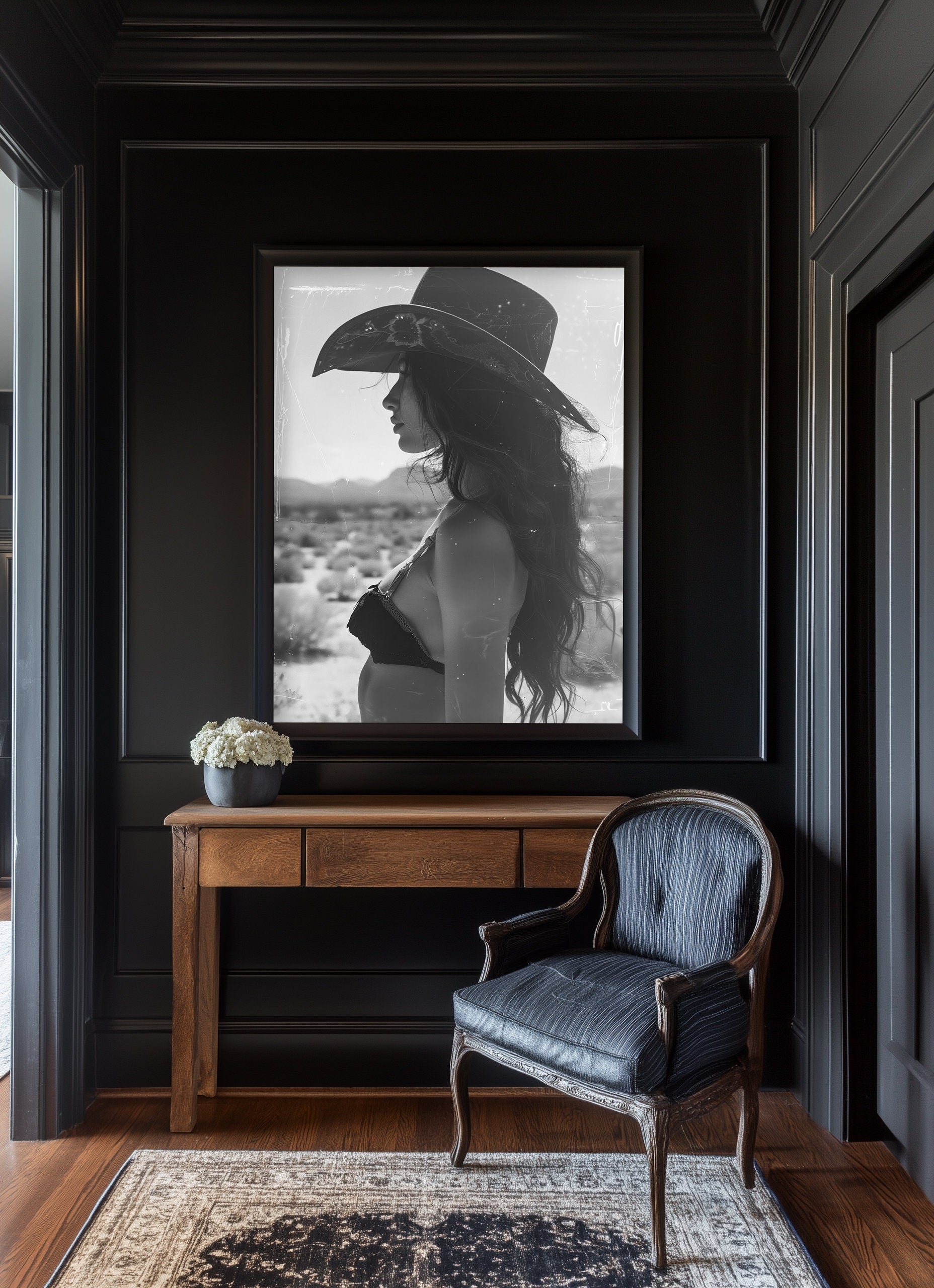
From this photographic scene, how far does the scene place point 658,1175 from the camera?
197cm

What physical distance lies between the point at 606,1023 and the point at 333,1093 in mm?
1233

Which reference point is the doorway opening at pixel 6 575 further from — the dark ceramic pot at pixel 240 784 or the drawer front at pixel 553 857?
the drawer front at pixel 553 857

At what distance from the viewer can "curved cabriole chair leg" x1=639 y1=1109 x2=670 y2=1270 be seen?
1.96m

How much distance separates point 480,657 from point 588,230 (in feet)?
4.93

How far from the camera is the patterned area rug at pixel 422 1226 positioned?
1937 millimetres

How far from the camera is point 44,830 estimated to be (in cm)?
264

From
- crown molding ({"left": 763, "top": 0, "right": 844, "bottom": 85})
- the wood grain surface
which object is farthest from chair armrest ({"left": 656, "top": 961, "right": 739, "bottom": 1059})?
crown molding ({"left": 763, "top": 0, "right": 844, "bottom": 85})

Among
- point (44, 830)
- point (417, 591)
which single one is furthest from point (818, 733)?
point (44, 830)

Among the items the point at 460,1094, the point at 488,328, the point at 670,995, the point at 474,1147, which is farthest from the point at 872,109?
the point at 474,1147

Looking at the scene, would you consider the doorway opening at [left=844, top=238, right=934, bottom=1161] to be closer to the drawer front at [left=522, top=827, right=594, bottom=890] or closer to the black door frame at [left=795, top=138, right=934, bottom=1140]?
the black door frame at [left=795, top=138, right=934, bottom=1140]

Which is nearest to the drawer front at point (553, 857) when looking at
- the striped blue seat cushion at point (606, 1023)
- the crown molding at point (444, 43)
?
the striped blue seat cushion at point (606, 1023)

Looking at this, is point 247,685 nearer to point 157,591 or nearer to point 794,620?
point 157,591

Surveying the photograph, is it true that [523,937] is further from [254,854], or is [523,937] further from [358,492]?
[358,492]

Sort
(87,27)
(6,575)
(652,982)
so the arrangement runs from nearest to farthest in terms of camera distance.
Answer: (652,982) < (87,27) < (6,575)
